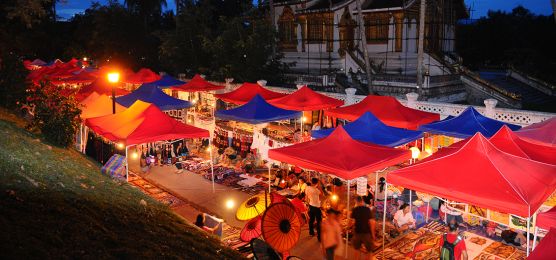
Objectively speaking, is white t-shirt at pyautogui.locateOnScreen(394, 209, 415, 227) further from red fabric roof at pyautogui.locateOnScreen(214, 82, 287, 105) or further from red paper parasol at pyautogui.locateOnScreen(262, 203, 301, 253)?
red fabric roof at pyautogui.locateOnScreen(214, 82, 287, 105)

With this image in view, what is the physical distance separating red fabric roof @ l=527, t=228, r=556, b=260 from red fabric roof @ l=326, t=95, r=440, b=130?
8926 mm

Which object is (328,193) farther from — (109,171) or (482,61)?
(482,61)

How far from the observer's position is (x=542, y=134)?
11.2 meters

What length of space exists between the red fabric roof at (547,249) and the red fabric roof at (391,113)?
29.3ft

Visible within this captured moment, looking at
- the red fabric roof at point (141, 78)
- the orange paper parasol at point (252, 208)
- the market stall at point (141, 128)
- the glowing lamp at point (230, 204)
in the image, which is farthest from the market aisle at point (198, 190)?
the red fabric roof at point (141, 78)

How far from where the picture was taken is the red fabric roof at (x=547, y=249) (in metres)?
5.31

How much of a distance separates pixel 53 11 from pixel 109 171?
49.5 metres

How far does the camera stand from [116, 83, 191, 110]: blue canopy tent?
18.7 metres

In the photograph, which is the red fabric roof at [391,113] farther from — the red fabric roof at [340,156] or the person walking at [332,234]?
the person walking at [332,234]

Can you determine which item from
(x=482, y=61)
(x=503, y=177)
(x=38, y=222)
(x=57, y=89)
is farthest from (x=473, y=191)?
(x=482, y=61)

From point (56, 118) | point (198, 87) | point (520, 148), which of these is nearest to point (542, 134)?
point (520, 148)

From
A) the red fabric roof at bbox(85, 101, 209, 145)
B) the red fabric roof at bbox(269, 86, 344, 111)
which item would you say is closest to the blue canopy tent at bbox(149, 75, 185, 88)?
the red fabric roof at bbox(269, 86, 344, 111)

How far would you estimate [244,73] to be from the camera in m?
25.7

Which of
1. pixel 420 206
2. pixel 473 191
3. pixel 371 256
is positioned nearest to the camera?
pixel 473 191
